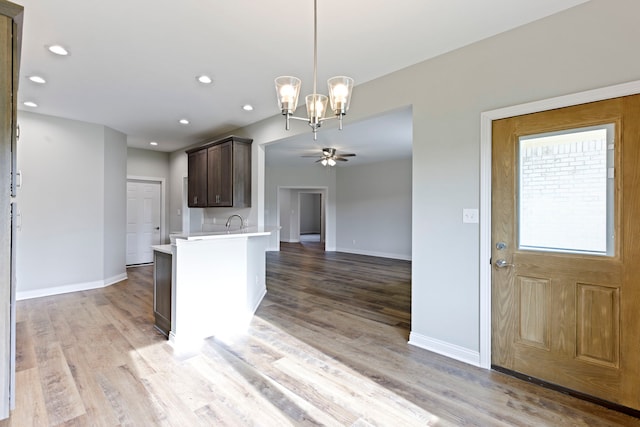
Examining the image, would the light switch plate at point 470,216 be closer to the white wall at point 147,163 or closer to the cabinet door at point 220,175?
the cabinet door at point 220,175

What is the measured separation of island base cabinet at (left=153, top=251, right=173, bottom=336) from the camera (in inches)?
123

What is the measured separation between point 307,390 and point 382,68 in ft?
9.61

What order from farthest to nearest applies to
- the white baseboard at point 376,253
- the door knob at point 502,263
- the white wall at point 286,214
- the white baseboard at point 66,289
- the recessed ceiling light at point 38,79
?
the white wall at point 286,214, the white baseboard at point 376,253, the white baseboard at point 66,289, the recessed ceiling light at point 38,79, the door knob at point 502,263

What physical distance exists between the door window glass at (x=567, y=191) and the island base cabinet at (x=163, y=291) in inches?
129

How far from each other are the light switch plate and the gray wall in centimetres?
4

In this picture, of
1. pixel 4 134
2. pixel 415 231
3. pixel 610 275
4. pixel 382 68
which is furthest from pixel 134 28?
pixel 610 275

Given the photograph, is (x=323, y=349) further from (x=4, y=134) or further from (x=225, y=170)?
(x=225, y=170)

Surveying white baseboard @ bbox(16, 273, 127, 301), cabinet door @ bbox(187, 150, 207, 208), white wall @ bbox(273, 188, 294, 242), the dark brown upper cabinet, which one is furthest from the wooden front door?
white wall @ bbox(273, 188, 294, 242)

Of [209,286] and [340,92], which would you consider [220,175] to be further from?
[340,92]

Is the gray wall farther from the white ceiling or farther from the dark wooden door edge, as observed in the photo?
the dark wooden door edge

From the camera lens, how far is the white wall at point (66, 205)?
4.54 metres

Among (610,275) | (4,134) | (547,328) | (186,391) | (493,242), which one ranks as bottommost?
(186,391)

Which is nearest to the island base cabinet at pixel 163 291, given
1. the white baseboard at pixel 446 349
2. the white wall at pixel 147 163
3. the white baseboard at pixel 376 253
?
the white baseboard at pixel 446 349

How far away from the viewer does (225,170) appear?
16.2 ft
